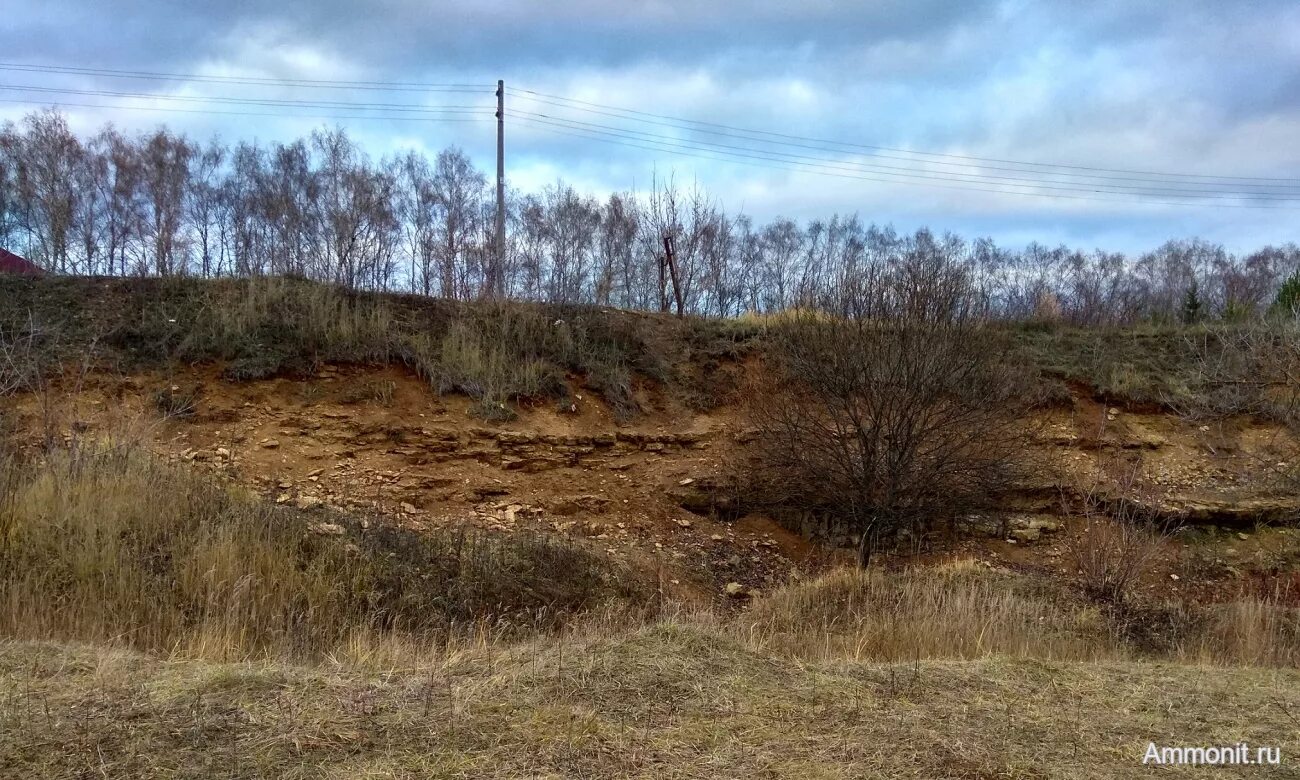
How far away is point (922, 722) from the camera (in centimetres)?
394

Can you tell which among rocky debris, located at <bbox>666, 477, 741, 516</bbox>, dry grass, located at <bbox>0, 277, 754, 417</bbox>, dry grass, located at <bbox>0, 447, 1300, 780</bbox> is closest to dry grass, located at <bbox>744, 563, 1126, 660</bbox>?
dry grass, located at <bbox>0, 447, 1300, 780</bbox>

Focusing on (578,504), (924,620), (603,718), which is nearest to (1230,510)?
(924,620)

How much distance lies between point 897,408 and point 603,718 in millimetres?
6964

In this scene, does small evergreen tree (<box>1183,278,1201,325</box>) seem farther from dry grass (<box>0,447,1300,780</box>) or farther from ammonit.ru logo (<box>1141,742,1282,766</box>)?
ammonit.ru logo (<box>1141,742,1282,766</box>)

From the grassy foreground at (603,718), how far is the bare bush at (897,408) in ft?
16.7

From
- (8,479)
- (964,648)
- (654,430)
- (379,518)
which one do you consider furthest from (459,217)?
(964,648)

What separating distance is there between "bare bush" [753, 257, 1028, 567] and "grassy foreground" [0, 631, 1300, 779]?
5.10m

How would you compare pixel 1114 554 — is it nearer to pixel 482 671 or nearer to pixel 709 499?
pixel 709 499

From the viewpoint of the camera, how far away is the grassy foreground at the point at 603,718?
324 centimetres

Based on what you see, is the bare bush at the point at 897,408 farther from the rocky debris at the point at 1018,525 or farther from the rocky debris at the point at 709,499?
the rocky debris at the point at 709,499

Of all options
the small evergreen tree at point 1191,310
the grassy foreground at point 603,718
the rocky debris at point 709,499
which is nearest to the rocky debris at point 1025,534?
the rocky debris at point 709,499

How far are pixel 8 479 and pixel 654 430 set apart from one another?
9020mm

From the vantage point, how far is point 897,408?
9.82m

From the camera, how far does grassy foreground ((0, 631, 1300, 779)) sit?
127 inches
